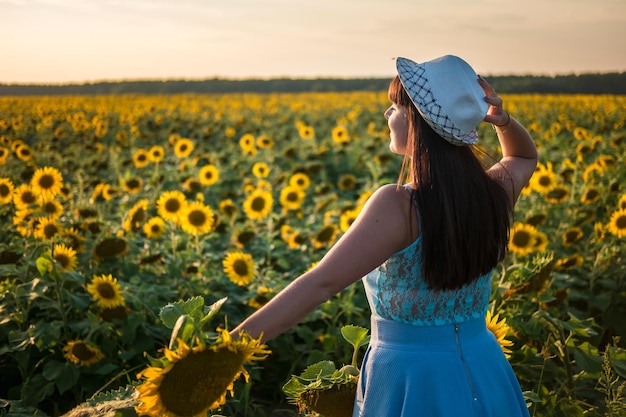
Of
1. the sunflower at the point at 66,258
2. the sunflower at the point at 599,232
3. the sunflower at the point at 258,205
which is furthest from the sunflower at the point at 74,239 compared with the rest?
the sunflower at the point at 599,232

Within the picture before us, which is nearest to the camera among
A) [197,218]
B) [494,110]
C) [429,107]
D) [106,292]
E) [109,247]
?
[429,107]

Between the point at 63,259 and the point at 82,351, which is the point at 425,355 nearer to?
the point at 82,351

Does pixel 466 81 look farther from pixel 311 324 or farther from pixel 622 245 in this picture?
pixel 622 245

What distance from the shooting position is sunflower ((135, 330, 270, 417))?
1.17m

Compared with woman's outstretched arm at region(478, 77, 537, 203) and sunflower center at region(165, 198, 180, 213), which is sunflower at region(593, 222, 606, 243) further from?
sunflower center at region(165, 198, 180, 213)

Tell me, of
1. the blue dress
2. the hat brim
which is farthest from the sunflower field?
the hat brim

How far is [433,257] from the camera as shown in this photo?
151 centimetres

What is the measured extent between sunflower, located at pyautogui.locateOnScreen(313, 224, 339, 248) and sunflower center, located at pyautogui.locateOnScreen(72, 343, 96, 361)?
1.67 meters

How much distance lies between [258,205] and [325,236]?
76cm

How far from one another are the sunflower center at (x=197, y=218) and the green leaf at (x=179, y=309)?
2.57 metres

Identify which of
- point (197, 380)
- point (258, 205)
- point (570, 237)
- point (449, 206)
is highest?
point (449, 206)

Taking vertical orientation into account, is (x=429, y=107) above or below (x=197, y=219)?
above

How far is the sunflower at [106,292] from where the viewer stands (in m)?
2.96

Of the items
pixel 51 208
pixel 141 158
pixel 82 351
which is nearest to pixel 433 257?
pixel 82 351
